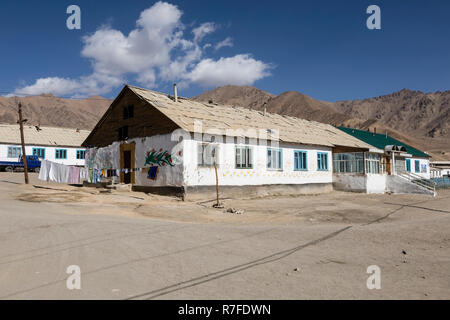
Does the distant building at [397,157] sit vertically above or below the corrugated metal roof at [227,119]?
below

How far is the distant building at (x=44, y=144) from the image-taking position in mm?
43375

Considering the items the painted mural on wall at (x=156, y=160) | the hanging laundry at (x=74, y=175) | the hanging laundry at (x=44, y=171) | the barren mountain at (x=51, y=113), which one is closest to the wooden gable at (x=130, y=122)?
the painted mural on wall at (x=156, y=160)

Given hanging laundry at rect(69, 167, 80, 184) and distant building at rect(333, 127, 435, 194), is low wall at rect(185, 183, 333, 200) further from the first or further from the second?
hanging laundry at rect(69, 167, 80, 184)

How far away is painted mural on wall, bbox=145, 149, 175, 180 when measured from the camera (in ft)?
59.9

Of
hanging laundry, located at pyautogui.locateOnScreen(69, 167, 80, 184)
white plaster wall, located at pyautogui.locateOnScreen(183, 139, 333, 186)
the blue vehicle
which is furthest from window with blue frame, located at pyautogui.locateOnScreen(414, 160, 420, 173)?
the blue vehicle

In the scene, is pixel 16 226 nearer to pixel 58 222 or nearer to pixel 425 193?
pixel 58 222

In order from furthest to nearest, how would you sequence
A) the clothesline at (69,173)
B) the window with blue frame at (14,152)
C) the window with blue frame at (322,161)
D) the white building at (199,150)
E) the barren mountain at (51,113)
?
the barren mountain at (51,113) → the window with blue frame at (14,152) → the window with blue frame at (322,161) → the clothesline at (69,173) → the white building at (199,150)

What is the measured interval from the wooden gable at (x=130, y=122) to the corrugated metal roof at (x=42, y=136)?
2473cm

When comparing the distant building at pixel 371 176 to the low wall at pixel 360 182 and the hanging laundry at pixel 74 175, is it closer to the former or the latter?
the low wall at pixel 360 182

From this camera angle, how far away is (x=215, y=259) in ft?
20.1

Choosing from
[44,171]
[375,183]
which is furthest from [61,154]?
[375,183]

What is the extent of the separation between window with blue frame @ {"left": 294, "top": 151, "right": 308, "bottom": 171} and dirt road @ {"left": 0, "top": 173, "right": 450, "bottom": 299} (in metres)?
12.4

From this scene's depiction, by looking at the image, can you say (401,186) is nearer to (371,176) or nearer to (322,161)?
(371,176)
